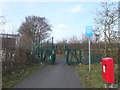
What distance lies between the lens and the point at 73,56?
45.7 feet

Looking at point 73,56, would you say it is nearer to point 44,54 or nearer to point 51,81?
point 44,54

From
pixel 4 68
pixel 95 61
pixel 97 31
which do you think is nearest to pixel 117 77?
pixel 4 68

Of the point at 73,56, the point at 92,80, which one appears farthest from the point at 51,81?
the point at 73,56

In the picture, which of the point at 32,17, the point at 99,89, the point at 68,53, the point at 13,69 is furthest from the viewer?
the point at 32,17

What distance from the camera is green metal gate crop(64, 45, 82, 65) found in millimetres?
13703

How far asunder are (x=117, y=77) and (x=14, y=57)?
6230mm

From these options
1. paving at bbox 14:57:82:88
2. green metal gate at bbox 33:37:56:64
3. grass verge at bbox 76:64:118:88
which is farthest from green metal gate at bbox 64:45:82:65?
paving at bbox 14:57:82:88

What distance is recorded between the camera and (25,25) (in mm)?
43062

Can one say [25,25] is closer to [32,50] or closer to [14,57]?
[32,50]

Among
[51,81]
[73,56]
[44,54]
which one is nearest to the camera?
[51,81]

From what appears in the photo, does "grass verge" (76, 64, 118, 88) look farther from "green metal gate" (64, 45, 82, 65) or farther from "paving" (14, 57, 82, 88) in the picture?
"green metal gate" (64, 45, 82, 65)

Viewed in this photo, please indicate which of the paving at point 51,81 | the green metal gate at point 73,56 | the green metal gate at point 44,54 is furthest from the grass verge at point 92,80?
the green metal gate at point 44,54

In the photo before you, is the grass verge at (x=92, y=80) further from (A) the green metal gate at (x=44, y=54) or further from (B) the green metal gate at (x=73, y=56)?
(A) the green metal gate at (x=44, y=54)

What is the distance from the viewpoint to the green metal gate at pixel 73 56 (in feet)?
45.0
